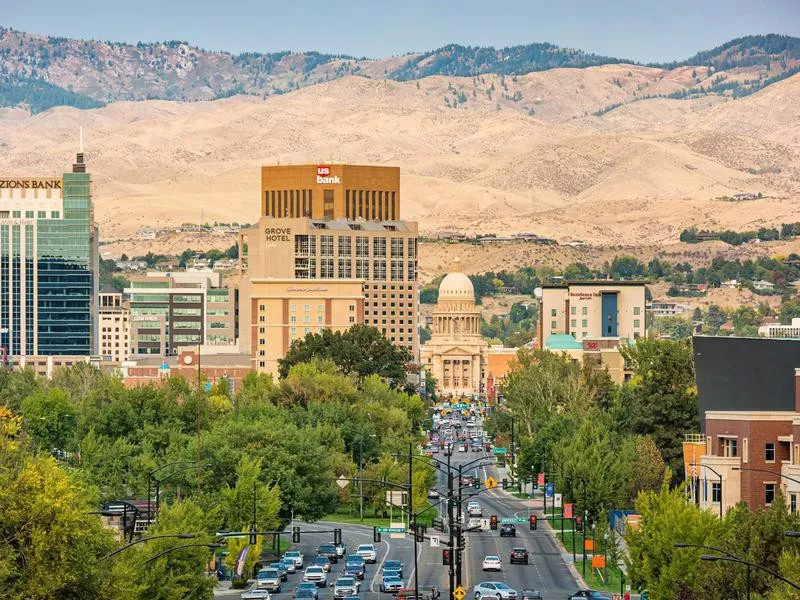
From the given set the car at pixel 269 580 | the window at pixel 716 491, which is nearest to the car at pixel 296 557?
the car at pixel 269 580

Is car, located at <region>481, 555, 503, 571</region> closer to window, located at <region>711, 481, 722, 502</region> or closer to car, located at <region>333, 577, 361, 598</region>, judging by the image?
car, located at <region>333, 577, 361, 598</region>

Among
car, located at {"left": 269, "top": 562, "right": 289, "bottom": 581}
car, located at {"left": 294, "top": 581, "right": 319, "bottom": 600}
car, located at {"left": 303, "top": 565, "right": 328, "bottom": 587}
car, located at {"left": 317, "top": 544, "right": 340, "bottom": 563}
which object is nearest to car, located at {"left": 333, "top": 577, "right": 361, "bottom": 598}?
car, located at {"left": 294, "top": 581, "right": 319, "bottom": 600}

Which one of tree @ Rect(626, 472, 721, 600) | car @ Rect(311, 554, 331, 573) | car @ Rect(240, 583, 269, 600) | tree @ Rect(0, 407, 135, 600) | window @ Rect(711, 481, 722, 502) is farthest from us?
car @ Rect(311, 554, 331, 573)

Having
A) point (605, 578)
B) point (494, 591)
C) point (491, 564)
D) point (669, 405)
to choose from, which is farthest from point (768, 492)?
point (669, 405)

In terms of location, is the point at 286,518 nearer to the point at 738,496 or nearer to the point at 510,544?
the point at 510,544

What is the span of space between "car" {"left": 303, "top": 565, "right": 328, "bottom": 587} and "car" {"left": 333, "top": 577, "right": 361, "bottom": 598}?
4.09m

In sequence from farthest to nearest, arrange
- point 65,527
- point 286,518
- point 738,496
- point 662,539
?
1. point 286,518
2. point 738,496
3. point 662,539
4. point 65,527

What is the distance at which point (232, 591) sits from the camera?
126875 mm

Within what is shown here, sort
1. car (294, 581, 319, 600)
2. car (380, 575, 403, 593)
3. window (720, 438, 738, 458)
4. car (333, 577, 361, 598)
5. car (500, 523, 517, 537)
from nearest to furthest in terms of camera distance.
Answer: car (294, 581, 319, 600), car (333, 577, 361, 598), car (380, 575, 403, 593), window (720, 438, 738, 458), car (500, 523, 517, 537)

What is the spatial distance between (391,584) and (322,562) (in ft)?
44.4

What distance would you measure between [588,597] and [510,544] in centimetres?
3839

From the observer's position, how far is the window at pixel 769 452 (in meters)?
124

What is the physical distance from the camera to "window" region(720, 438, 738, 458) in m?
127

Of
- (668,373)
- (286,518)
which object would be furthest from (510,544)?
(668,373)
